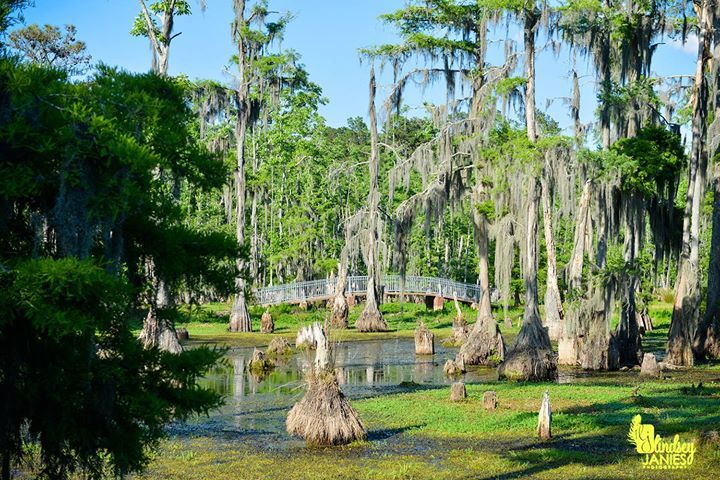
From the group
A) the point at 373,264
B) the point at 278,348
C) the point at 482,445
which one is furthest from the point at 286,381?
the point at 373,264

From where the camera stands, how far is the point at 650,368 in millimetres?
21062

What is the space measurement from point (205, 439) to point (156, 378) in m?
6.90

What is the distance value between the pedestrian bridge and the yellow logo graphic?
1269 inches

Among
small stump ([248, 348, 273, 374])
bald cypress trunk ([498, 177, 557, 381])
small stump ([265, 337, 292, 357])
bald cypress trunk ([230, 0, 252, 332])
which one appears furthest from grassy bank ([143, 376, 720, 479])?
bald cypress trunk ([230, 0, 252, 332])

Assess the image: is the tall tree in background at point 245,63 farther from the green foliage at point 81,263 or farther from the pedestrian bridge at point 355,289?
the green foliage at point 81,263

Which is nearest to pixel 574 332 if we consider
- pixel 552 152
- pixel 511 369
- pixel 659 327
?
pixel 511 369

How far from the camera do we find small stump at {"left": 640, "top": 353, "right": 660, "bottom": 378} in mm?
20781

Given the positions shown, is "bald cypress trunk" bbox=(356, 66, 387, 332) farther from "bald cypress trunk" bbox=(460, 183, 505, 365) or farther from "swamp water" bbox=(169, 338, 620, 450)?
"bald cypress trunk" bbox=(460, 183, 505, 365)

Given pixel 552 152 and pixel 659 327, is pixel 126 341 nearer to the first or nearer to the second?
pixel 552 152

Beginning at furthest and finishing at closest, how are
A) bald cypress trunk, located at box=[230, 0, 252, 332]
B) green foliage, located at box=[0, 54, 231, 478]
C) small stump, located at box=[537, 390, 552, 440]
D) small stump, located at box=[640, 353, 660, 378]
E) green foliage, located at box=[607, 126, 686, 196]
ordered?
bald cypress trunk, located at box=[230, 0, 252, 332], green foliage, located at box=[607, 126, 686, 196], small stump, located at box=[640, 353, 660, 378], small stump, located at box=[537, 390, 552, 440], green foliage, located at box=[0, 54, 231, 478]

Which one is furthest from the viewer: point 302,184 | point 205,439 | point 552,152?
point 302,184

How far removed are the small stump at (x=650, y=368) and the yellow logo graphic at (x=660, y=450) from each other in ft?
26.6

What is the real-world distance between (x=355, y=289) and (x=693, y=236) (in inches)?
991

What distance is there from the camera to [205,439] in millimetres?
14469
